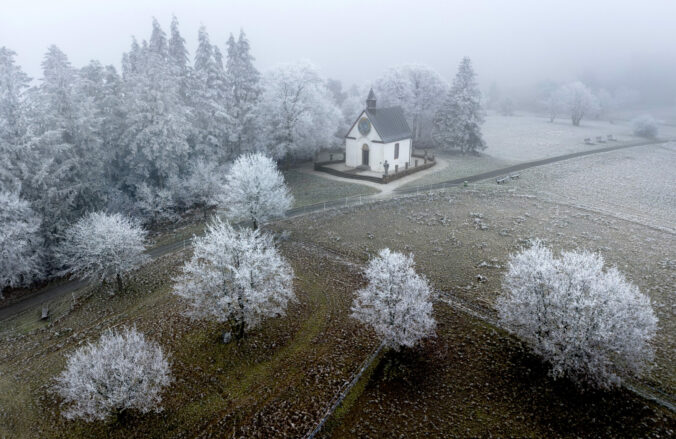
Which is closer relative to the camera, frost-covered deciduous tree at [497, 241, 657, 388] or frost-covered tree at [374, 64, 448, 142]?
frost-covered deciduous tree at [497, 241, 657, 388]

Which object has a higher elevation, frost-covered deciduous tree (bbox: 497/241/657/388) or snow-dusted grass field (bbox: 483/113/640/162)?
snow-dusted grass field (bbox: 483/113/640/162)

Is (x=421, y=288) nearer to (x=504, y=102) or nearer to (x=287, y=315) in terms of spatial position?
(x=287, y=315)

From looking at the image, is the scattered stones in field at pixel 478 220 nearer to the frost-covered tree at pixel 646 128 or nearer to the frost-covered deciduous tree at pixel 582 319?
the frost-covered deciduous tree at pixel 582 319

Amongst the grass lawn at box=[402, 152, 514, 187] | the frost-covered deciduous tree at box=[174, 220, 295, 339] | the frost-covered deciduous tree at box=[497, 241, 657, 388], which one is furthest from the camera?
the grass lawn at box=[402, 152, 514, 187]

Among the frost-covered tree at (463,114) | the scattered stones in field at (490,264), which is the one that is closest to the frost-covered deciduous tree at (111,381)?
the scattered stones in field at (490,264)

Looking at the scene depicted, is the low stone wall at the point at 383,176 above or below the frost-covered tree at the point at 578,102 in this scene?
below

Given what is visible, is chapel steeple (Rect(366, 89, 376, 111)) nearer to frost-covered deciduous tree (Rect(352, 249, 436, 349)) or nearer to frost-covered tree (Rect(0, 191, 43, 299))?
frost-covered deciduous tree (Rect(352, 249, 436, 349))

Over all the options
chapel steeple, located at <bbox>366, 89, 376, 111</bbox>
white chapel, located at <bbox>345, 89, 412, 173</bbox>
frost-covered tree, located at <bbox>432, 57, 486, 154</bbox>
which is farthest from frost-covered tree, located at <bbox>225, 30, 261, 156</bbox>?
frost-covered tree, located at <bbox>432, 57, 486, 154</bbox>
